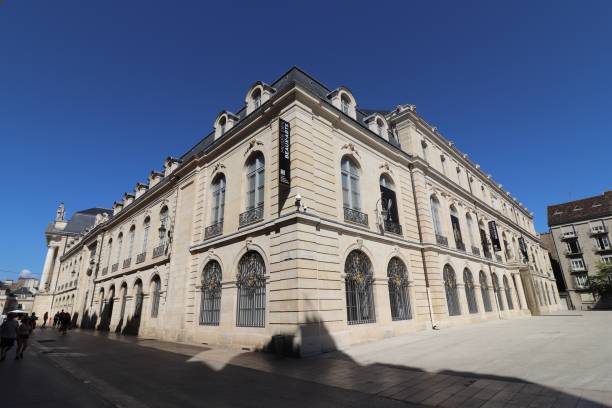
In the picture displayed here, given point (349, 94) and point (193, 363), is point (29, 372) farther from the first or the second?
point (349, 94)

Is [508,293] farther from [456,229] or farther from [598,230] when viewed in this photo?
[598,230]

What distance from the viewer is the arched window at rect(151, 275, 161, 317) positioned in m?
18.0

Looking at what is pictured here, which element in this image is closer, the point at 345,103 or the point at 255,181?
the point at 255,181

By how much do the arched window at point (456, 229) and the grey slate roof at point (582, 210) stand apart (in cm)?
3834

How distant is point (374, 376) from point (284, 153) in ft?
25.0

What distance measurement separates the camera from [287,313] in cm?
976

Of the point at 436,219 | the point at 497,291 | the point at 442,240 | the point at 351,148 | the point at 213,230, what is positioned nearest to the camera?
the point at 351,148

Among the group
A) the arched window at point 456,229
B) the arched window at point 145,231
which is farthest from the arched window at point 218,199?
the arched window at point 456,229

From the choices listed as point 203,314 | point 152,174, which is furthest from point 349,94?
point 152,174

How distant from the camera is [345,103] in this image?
15.3 metres

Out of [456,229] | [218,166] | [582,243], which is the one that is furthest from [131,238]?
[582,243]

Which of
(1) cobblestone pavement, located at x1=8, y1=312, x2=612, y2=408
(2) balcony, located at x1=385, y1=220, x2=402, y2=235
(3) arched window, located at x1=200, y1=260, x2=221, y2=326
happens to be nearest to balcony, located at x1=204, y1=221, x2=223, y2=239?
(3) arched window, located at x1=200, y1=260, x2=221, y2=326

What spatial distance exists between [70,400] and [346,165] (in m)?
11.8

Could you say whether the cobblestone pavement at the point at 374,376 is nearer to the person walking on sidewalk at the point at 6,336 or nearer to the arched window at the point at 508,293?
the person walking on sidewalk at the point at 6,336
